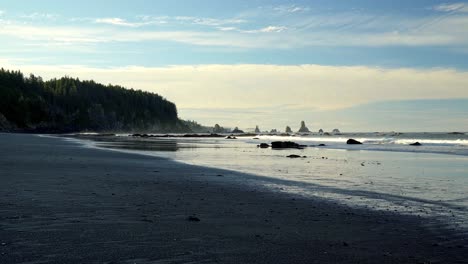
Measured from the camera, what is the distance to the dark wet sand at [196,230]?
6.43m

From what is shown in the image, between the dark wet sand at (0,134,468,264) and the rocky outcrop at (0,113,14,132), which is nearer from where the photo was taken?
the dark wet sand at (0,134,468,264)

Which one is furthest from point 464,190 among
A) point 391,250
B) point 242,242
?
point 242,242

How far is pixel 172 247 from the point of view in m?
6.78

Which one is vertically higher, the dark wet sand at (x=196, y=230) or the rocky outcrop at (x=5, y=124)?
the rocky outcrop at (x=5, y=124)

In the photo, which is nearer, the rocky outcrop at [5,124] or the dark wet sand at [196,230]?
Answer: the dark wet sand at [196,230]

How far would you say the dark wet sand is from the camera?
6426 mm

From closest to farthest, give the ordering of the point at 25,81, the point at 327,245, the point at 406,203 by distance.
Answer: the point at 327,245 < the point at 406,203 < the point at 25,81

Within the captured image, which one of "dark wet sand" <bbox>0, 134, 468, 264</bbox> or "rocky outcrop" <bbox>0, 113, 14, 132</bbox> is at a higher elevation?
"rocky outcrop" <bbox>0, 113, 14, 132</bbox>

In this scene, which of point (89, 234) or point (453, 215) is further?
point (453, 215)

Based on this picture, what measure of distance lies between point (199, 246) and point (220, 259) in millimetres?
746

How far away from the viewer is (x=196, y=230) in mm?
8031

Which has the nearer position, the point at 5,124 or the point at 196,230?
the point at 196,230

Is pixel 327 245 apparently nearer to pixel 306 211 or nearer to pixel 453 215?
pixel 306 211

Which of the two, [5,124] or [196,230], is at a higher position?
[5,124]
